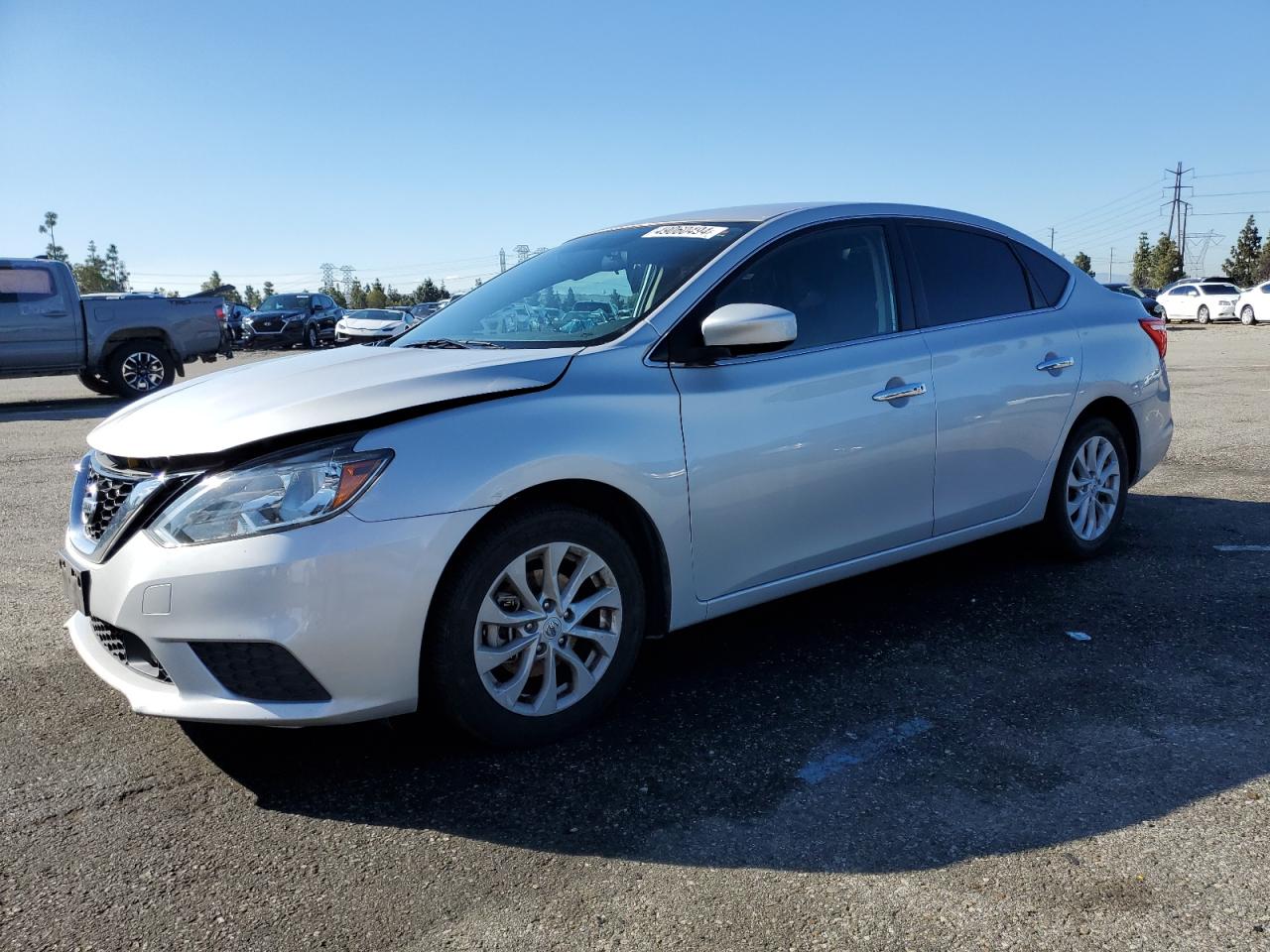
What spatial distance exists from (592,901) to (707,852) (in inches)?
13.2

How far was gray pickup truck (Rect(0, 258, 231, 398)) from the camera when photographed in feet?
47.0

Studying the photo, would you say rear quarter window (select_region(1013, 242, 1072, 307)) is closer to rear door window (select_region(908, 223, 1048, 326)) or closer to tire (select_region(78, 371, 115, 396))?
rear door window (select_region(908, 223, 1048, 326))

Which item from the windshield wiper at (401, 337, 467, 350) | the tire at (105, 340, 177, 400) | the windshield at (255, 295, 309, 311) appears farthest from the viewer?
the windshield at (255, 295, 309, 311)

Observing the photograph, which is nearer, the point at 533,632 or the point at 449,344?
the point at 533,632

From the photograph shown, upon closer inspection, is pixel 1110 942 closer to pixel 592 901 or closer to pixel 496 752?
pixel 592 901

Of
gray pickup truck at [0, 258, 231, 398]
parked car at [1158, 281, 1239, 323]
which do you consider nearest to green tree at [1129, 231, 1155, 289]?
parked car at [1158, 281, 1239, 323]

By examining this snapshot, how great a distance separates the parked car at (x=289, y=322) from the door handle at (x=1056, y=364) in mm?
30370

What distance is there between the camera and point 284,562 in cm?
272

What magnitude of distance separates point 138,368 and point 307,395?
1371 cm

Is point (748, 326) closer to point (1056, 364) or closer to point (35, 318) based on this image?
point (1056, 364)

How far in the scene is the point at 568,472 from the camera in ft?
10.2

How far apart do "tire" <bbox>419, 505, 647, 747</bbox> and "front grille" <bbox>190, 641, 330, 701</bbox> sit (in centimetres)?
33

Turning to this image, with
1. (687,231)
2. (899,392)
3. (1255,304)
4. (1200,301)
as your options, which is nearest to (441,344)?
(687,231)

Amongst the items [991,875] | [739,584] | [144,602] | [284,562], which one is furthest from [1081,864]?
[144,602]
